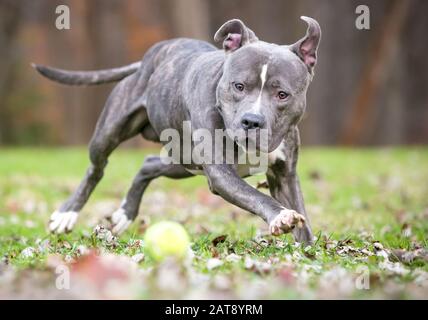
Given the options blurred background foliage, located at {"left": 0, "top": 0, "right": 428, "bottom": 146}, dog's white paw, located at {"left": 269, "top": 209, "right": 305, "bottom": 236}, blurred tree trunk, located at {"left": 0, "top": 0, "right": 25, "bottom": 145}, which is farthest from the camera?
blurred tree trunk, located at {"left": 0, "top": 0, "right": 25, "bottom": 145}

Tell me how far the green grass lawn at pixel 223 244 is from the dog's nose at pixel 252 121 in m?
0.86

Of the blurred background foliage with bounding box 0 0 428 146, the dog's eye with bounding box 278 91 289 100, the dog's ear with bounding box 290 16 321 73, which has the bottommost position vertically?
the blurred background foliage with bounding box 0 0 428 146

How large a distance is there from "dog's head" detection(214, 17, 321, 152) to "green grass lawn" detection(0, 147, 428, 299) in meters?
0.87

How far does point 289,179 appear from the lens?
629 centimetres

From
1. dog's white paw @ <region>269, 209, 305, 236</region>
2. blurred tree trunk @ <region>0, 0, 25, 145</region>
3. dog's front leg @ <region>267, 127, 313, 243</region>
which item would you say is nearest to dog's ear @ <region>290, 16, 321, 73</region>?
dog's front leg @ <region>267, 127, 313, 243</region>

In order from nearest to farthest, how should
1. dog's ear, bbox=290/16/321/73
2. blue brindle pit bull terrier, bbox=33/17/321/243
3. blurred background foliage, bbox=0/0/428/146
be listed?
blue brindle pit bull terrier, bbox=33/17/321/243
dog's ear, bbox=290/16/321/73
blurred background foliage, bbox=0/0/428/146

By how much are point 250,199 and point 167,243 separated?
89 centimetres

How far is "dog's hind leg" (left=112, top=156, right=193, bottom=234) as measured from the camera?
7.62m

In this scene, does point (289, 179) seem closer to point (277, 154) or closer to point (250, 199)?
point (277, 154)

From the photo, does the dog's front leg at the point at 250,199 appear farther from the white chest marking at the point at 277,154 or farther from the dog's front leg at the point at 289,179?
the dog's front leg at the point at 289,179

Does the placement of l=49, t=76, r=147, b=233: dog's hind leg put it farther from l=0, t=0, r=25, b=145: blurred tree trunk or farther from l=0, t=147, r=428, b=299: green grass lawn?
l=0, t=0, r=25, b=145: blurred tree trunk

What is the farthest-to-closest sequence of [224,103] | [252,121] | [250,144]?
[224,103] → [250,144] → [252,121]

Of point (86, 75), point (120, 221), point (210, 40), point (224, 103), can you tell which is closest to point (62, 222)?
point (120, 221)

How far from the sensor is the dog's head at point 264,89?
5.37 metres
